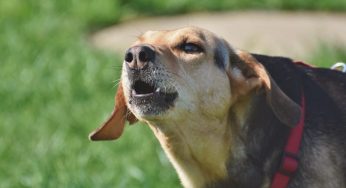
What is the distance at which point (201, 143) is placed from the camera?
5.91m

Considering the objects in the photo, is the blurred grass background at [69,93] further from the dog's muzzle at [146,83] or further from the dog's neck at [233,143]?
the dog's muzzle at [146,83]

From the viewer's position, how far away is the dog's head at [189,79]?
5.68m

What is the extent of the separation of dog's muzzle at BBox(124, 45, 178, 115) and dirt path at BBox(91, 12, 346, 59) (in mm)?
4191

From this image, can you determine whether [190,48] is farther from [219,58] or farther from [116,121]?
[116,121]

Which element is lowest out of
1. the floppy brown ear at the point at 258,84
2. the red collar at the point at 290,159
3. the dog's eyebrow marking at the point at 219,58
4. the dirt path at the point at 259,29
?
the dirt path at the point at 259,29

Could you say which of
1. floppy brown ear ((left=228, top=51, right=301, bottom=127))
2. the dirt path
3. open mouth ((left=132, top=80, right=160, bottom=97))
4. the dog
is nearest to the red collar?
the dog

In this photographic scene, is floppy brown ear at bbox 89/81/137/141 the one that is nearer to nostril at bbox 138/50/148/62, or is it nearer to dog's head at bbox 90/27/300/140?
dog's head at bbox 90/27/300/140

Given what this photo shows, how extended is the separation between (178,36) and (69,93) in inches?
137

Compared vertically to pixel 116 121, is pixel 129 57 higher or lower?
higher

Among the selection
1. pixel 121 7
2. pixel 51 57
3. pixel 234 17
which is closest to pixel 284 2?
pixel 234 17

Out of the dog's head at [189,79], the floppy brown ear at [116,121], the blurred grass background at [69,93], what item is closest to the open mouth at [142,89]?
the dog's head at [189,79]

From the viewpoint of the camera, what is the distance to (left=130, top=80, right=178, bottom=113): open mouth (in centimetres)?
570

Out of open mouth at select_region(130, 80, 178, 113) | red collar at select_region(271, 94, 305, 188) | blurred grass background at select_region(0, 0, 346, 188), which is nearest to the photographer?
open mouth at select_region(130, 80, 178, 113)

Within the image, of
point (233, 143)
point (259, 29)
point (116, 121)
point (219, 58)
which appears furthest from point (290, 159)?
point (259, 29)
